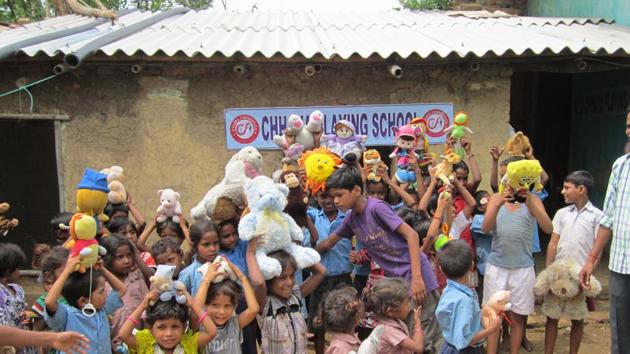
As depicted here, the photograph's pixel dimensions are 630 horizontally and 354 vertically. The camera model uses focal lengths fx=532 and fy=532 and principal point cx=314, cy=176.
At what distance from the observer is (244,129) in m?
4.99

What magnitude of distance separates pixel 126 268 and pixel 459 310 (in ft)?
5.98

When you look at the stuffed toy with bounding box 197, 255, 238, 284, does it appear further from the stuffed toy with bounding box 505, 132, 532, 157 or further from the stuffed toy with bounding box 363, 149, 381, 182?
the stuffed toy with bounding box 505, 132, 532, 157

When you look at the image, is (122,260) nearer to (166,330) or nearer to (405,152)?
(166,330)

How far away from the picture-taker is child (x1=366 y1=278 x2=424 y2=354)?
263cm

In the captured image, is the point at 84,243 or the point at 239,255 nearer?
the point at 84,243

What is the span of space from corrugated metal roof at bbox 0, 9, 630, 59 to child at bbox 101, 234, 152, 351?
2112 millimetres

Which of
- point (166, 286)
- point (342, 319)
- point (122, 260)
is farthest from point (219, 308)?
point (122, 260)

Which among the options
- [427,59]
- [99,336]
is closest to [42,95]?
[99,336]

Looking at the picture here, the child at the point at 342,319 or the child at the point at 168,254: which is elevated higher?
the child at the point at 168,254

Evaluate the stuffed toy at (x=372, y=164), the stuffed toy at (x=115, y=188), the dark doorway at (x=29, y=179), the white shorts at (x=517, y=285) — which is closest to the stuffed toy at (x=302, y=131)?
the stuffed toy at (x=372, y=164)

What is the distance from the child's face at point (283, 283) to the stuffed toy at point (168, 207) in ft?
4.01

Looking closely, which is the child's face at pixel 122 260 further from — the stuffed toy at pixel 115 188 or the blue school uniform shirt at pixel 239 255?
the stuffed toy at pixel 115 188

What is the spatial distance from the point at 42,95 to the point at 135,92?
0.84 m

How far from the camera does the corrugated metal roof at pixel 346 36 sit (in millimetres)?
4664
